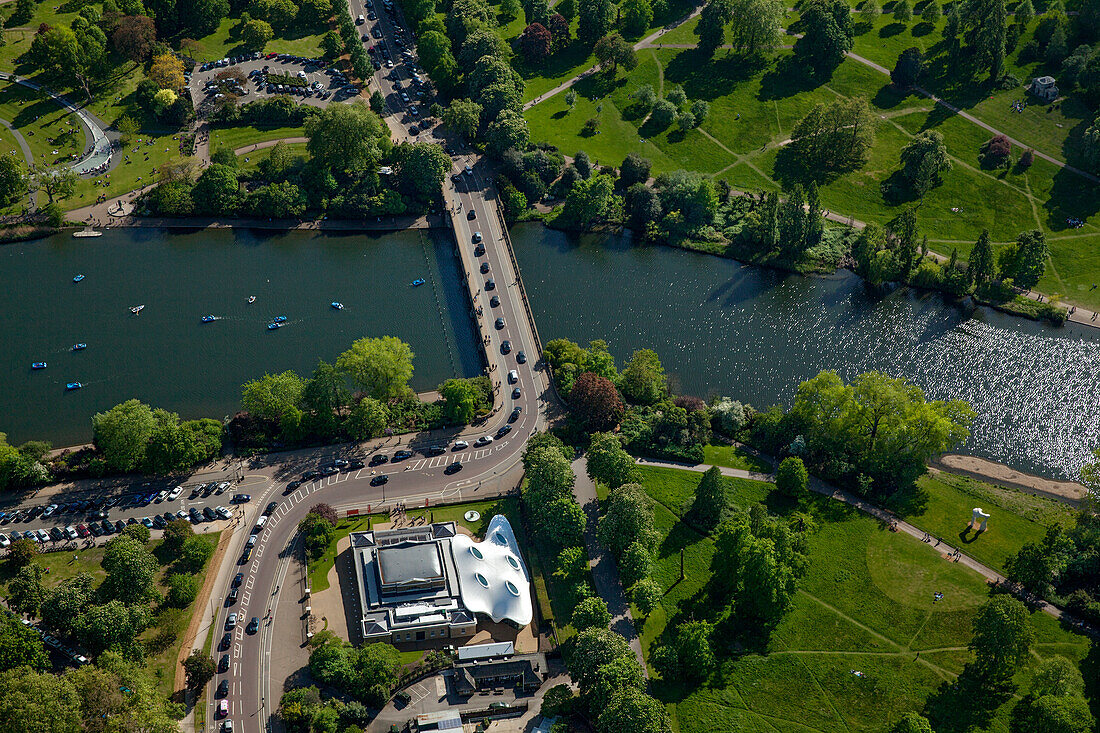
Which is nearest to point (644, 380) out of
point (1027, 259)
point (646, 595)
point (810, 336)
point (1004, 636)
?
point (810, 336)

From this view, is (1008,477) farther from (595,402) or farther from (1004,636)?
(595,402)

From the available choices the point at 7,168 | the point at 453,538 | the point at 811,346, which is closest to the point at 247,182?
the point at 7,168

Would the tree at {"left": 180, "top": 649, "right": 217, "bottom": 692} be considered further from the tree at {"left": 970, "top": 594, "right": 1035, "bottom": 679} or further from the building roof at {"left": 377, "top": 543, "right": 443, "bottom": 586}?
the tree at {"left": 970, "top": 594, "right": 1035, "bottom": 679}

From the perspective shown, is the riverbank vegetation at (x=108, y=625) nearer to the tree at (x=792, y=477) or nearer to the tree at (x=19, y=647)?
the tree at (x=19, y=647)

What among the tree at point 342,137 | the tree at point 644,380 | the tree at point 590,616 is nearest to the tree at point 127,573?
the tree at point 590,616

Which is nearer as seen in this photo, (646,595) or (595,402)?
(646,595)

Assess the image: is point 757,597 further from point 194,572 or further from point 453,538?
point 194,572

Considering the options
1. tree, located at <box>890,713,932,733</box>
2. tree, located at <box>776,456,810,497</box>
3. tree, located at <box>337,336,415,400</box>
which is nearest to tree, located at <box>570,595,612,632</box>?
tree, located at <box>776,456,810,497</box>
